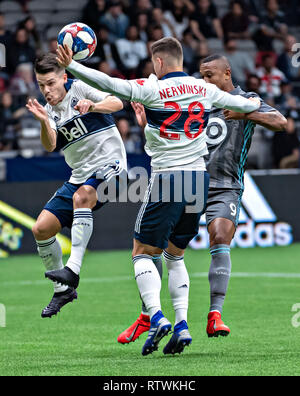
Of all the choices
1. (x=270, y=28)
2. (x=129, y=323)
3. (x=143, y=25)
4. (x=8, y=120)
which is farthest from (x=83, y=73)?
(x=270, y=28)

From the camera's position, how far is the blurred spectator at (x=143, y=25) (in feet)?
61.9

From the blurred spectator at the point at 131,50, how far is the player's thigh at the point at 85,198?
35.5 feet

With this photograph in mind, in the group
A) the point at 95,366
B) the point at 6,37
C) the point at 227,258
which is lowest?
the point at 95,366

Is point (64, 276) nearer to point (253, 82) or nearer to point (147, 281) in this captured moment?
point (147, 281)

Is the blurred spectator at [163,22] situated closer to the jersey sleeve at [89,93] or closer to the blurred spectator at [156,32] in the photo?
the blurred spectator at [156,32]

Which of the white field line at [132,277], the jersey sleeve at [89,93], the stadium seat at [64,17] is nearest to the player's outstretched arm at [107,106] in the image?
the jersey sleeve at [89,93]

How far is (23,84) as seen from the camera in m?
17.4

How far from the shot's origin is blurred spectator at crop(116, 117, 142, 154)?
1597 cm

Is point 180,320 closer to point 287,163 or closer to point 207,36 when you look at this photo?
point 287,163

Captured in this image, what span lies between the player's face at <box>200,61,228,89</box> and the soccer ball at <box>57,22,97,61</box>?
1.14 m

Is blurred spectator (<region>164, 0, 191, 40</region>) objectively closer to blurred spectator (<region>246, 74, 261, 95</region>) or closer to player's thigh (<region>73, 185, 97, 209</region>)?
blurred spectator (<region>246, 74, 261, 95</region>)

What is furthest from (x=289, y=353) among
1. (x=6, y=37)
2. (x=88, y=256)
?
(x=6, y=37)

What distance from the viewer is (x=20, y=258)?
15.1 m

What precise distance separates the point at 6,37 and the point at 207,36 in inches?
191
